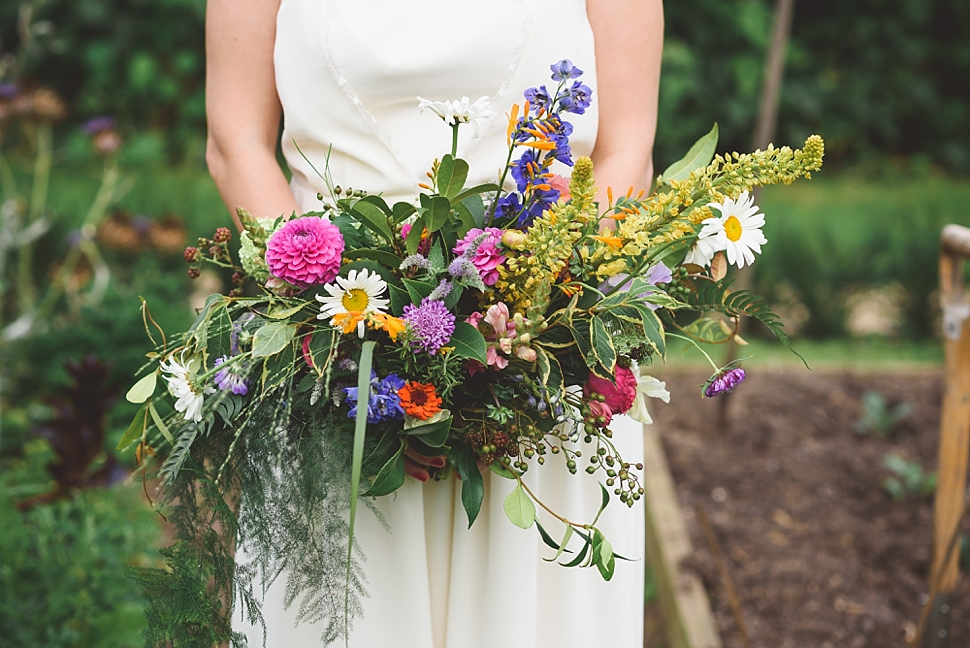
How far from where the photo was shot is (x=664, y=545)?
3051 mm

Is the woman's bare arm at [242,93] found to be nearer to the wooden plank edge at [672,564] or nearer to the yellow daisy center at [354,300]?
the yellow daisy center at [354,300]

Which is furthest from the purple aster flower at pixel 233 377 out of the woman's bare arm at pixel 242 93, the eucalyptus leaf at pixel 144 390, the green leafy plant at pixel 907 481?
the green leafy plant at pixel 907 481

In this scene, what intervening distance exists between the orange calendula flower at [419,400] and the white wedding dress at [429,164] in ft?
0.90

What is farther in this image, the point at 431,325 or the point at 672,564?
the point at 672,564

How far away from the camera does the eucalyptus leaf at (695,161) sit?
4.79 feet

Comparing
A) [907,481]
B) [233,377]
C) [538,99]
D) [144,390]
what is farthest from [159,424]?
[907,481]

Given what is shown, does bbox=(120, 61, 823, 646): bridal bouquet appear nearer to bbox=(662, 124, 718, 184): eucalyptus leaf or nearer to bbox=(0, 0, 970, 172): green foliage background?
bbox=(662, 124, 718, 184): eucalyptus leaf

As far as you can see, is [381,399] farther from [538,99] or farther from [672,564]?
[672,564]

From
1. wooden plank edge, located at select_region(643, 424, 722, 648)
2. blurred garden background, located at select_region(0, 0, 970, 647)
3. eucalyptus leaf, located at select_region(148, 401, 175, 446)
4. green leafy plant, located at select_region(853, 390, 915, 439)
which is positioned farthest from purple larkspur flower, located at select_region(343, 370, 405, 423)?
green leafy plant, located at select_region(853, 390, 915, 439)

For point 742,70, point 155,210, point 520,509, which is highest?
point 742,70

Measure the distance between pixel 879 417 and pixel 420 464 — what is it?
280cm

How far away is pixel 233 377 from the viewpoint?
1.25 m

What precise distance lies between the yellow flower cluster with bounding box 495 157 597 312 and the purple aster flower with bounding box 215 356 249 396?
0.36m

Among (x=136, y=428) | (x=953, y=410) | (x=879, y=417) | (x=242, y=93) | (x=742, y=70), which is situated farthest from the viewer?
(x=742, y=70)
